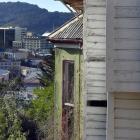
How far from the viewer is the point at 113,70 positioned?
17.6 ft

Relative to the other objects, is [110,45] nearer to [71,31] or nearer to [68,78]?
[71,31]

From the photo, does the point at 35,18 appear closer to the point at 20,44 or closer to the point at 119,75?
the point at 20,44

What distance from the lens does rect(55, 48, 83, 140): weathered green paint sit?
10.3 meters

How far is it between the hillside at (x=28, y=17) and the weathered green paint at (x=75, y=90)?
10430cm

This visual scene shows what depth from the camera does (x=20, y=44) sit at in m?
113

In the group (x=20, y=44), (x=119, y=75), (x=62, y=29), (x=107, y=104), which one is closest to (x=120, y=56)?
(x=119, y=75)

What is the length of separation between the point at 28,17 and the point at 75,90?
419ft

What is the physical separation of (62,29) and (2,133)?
6955 mm

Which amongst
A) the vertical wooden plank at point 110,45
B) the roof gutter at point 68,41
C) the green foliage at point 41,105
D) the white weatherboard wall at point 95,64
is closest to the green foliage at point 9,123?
the roof gutter at point 68,41

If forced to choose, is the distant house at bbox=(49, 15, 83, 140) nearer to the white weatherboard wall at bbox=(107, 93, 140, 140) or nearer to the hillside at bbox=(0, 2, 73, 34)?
the white weatherboard wall at bbox=(107, 93, 140, 140)

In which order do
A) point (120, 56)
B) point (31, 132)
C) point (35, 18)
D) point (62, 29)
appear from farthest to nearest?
point (35, 18), point (31, 132), point (62, 29), point (120, 56)

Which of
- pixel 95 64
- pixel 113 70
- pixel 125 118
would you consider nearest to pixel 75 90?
pixel 95 64

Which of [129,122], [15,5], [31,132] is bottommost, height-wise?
[31,132]

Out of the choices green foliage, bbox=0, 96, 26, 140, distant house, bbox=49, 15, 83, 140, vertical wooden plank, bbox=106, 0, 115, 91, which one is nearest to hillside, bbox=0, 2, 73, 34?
green foliage, bbox=0, 96, 26, 140
